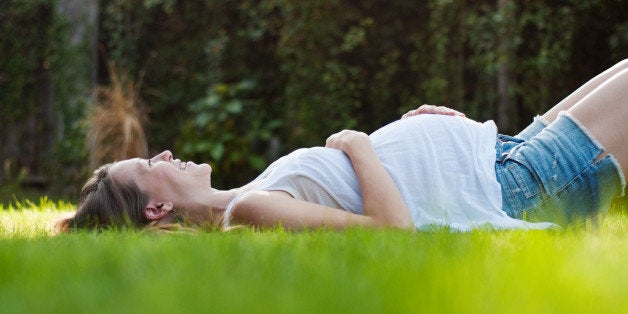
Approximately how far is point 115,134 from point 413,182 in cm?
524

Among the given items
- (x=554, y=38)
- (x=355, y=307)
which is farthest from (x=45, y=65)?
(x=355, y=307)

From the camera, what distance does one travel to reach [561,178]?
3.06 metres

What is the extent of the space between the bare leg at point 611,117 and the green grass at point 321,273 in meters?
0.68

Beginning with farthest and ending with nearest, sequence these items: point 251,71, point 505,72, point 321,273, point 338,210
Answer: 1. point 251,71
2. point 505,72
3. point 338,210
4. point 321,273

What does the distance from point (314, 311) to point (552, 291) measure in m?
0.47

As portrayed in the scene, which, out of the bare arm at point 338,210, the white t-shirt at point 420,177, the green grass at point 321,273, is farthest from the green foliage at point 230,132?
the green grass at point 321,273

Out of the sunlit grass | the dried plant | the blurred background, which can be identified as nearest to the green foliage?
the blurred background

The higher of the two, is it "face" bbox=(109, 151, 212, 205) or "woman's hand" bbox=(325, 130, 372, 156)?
"woman's hand" bbox=(325, 130, 372, 156)

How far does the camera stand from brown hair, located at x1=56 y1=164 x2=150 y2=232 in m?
3.19

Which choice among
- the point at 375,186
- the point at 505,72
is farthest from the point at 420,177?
the point at 505,72

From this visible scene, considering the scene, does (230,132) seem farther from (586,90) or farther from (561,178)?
(561,178)

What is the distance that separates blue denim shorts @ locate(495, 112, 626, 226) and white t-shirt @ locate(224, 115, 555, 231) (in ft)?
0.26

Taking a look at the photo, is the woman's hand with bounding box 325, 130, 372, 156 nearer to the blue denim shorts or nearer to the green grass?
the blue denim shorts

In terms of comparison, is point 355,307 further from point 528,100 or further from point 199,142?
point 199,142
